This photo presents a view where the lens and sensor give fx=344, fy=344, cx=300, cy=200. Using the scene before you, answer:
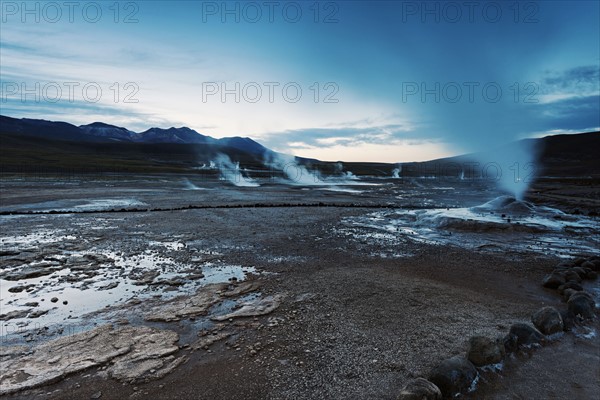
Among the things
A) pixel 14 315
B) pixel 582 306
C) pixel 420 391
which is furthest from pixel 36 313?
pixel 582 306

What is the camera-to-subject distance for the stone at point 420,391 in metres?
3.93

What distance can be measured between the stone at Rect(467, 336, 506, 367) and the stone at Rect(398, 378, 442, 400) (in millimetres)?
1109

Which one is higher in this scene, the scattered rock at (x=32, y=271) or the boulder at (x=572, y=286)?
the boulder at (x=572, y=286)

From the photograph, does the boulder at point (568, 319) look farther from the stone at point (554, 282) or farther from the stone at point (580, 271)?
the stone at point (580, 271)

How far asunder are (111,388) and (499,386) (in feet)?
16.1

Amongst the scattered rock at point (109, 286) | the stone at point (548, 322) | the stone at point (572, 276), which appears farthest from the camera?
the stone at point (572, 276)

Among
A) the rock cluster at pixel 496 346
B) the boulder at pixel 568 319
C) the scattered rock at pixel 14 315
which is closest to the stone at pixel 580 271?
the rock cluster at pixel 496 346

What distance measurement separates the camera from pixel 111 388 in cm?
423

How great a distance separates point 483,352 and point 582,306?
3.13 m

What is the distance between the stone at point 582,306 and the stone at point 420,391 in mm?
4167

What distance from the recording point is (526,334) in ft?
18.0

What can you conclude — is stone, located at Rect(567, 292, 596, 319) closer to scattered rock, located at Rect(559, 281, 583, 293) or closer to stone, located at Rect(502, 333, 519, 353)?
scattered rock, located at Rect(559, 281, 583, 293)

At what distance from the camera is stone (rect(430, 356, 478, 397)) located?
429cm

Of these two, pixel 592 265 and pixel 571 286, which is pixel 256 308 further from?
pixel 592 265
